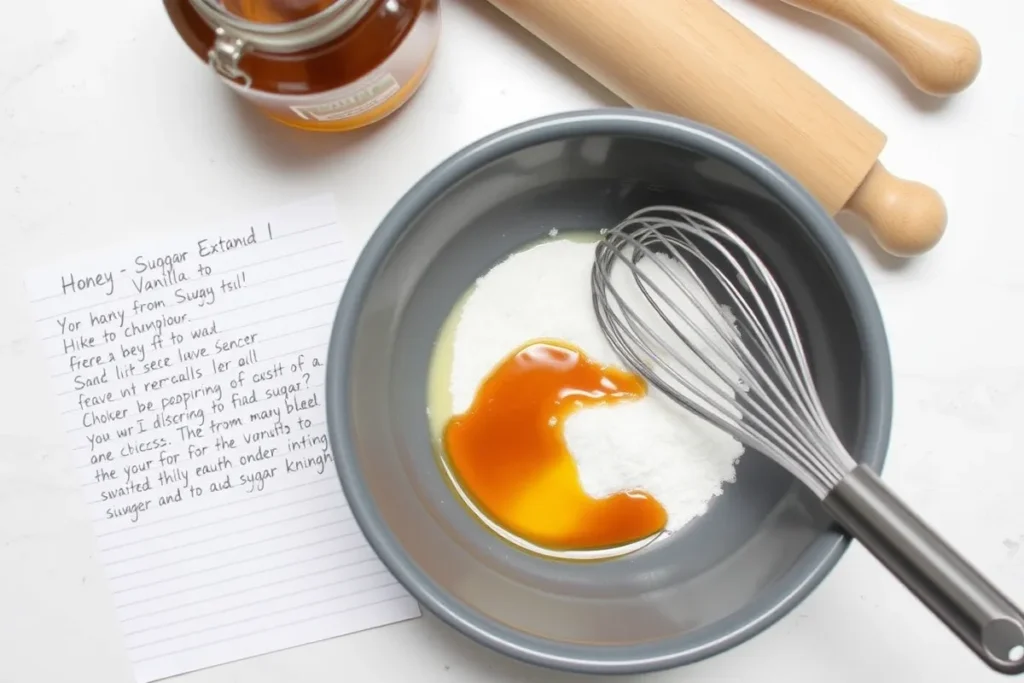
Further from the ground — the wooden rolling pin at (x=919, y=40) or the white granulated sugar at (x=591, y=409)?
the wooden rolling pin at (x=919, y=40)

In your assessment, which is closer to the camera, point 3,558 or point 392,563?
point 392,563

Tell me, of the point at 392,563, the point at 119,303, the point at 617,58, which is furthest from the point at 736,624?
the point at 119,303

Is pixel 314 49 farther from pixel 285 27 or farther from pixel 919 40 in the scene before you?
pixel 919 40

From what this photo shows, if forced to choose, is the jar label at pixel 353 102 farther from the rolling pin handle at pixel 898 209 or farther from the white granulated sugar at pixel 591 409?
the rolling pin handle at pixel 898 209

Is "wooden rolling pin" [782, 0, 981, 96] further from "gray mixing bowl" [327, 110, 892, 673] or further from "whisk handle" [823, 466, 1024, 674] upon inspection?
"whisk handle" [823, 466, 1024, 674]

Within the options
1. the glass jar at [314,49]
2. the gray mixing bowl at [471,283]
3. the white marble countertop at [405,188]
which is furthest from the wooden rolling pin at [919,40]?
the glass jar at [314,49]

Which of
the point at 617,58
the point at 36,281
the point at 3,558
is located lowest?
the point at 3,558

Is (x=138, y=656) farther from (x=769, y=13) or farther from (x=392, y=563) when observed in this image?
(x=769, y=13)
